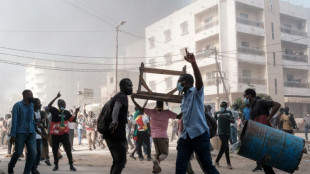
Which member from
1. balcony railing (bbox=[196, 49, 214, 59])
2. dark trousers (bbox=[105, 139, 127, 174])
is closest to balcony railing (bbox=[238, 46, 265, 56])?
balcony railing (bbox=[196, 49, 214, 59])

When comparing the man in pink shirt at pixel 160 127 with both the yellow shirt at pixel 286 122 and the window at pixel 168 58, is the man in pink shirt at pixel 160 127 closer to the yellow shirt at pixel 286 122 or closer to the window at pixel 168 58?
the yellow shirt at pixel 286 122

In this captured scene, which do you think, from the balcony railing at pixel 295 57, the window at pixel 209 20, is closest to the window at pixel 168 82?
the window at pixel 209 20

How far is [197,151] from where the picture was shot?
12.7 ft

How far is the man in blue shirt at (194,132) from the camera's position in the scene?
384cm

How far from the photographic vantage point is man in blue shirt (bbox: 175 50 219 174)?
384cm

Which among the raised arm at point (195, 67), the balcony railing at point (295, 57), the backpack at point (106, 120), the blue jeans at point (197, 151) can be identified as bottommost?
the blue jeans at point (197, 151)

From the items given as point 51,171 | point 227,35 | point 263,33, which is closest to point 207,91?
point 227,35

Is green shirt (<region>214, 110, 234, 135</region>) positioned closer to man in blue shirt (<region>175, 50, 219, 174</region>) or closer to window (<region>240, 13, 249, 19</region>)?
man in blue shirt (<region>175, 50, 219, 174</region>)

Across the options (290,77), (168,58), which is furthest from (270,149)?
(168,58)

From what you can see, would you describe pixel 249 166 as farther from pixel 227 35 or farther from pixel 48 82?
pixel 48 82

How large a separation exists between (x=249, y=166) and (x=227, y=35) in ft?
79.4

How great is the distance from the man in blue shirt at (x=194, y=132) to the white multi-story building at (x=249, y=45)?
26493mm

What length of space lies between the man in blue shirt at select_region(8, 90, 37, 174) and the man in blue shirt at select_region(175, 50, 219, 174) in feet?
10.6

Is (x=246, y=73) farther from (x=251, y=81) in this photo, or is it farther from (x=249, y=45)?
(x=249, y=45)
